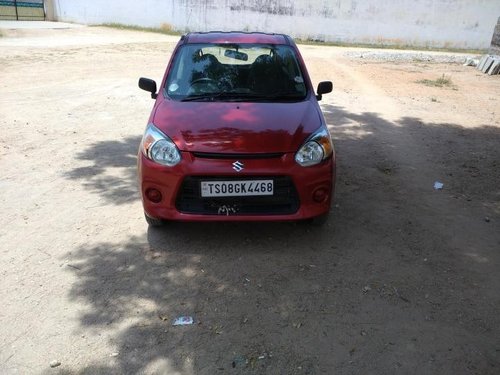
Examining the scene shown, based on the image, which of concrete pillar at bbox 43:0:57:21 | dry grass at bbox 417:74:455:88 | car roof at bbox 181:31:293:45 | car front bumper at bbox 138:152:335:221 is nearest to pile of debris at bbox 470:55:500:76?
dry grass at bbox 417:74:455:88

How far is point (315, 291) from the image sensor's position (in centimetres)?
335

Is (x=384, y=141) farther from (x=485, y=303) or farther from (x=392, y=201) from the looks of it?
(x=485, y=303)

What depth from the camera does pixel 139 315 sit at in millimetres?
3055

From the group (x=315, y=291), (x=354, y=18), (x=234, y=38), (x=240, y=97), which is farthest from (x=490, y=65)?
(x=315, y=291)

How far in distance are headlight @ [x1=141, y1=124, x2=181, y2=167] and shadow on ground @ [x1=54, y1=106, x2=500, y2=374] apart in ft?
2.42

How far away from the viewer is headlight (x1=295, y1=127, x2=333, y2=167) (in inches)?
146

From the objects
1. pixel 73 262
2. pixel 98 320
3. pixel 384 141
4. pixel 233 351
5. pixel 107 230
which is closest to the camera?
pixel 233 351

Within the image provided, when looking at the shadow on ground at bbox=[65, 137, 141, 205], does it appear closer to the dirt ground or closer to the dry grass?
the dirt ground

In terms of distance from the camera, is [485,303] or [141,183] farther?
[141,183]

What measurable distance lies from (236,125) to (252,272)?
1202 mm

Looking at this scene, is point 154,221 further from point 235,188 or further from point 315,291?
point 315,291

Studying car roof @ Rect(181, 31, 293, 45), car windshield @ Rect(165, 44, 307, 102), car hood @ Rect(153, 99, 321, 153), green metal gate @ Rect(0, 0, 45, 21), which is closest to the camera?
car hood @ Rect(153, 99, 321, 153)

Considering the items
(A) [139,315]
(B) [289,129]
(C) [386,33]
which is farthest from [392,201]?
(C) [386,33]

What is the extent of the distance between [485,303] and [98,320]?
262cm
